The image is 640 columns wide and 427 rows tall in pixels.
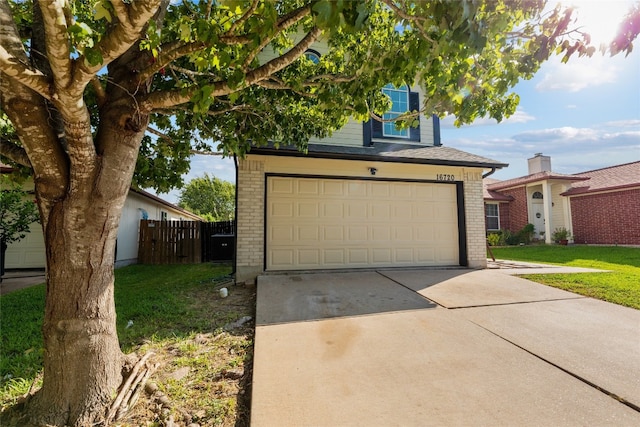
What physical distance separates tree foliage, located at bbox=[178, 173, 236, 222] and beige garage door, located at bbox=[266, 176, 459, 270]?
90.2 feet

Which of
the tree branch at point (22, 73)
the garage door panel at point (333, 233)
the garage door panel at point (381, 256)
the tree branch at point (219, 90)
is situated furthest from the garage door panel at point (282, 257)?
A: the tree branch at point (22, 73)

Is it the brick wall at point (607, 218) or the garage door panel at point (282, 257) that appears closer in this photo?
the garage door panel at point (282, 257)

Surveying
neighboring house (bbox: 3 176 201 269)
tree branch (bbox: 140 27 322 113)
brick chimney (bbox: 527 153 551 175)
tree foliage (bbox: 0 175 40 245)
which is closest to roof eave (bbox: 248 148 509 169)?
tree branch (bbox: 140 27 322 113)

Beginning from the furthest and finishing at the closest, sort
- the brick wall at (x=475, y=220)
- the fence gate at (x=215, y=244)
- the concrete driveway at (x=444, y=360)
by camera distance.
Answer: the fence gate at (x=215, y=244)
the brick wall at (x=475, y=220)
the concrete driveway at (x=444, y=360)

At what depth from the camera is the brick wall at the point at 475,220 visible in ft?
24.9

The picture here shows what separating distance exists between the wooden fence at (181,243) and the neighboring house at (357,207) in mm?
4511

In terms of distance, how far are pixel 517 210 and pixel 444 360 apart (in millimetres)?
17376

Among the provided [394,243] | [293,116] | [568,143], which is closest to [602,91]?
[394,243]

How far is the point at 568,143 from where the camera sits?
35.7 m

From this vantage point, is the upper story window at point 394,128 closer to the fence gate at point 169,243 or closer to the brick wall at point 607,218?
the fence gate at point 169,243

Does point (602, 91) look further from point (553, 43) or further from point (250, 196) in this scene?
point (250, 196)

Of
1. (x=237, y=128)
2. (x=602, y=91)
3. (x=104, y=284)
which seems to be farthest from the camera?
(x=602, y=91)

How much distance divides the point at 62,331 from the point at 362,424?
221cm

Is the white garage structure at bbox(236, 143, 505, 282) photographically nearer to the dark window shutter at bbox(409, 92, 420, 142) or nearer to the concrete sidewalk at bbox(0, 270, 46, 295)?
the dark window shutter at bbox(409, 92, 420, 142)
